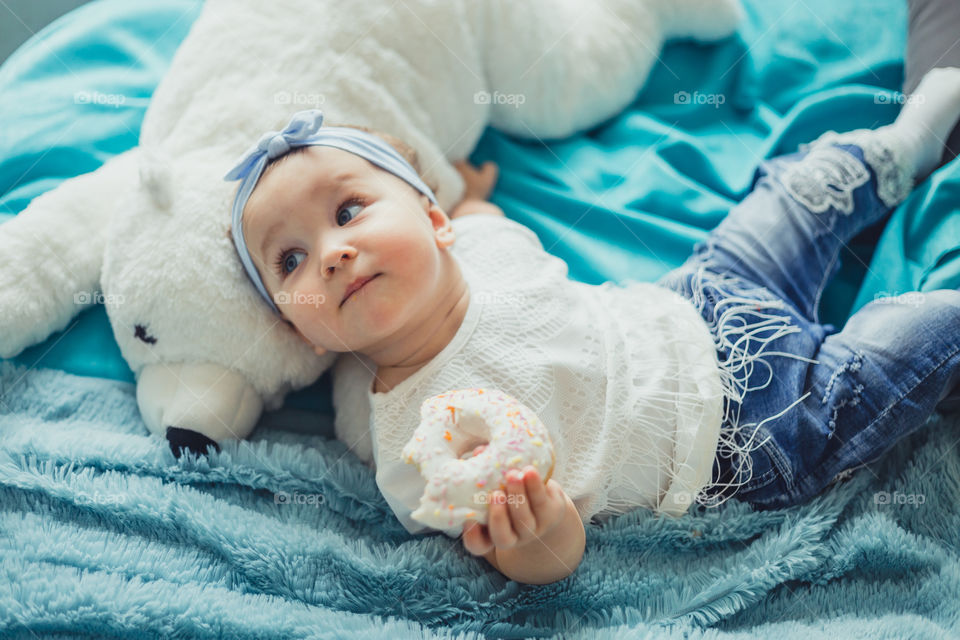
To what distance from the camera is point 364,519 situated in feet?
3.31

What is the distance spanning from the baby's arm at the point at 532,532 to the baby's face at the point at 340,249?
29 cm

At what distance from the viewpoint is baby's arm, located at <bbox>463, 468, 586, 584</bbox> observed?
30.0 inches

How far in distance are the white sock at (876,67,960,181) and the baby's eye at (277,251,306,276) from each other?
3.13 ft

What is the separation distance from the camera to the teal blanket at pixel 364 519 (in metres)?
0.87

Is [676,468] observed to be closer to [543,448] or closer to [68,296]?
[543,448]

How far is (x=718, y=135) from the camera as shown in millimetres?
1374

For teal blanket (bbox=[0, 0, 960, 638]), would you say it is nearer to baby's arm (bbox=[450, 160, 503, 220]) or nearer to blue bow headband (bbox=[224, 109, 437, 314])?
baby's arm (bbox=[450, 160, 503, 220])

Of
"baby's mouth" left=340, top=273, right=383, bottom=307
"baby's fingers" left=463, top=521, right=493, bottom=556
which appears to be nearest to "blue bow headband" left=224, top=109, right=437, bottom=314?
"baby's mouth" left=340, top=273, right=383, bottom=307

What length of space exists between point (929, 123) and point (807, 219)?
273mm

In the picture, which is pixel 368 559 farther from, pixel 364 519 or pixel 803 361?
pixel 803 361

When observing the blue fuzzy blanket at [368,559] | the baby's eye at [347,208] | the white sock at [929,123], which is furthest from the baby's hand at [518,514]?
the white sock at [929,123]

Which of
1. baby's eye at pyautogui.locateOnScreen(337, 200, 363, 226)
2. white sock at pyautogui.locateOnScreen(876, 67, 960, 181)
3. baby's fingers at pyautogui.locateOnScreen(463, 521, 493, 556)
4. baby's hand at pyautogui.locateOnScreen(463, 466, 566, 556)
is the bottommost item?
baby's fingers at pyautogui.locateOnScreen(463, 521, 493, 556)

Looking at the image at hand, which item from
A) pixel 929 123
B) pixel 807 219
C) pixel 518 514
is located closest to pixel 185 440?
pixel 518 514

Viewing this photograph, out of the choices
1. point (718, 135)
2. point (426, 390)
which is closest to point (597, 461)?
point (426, 390)
